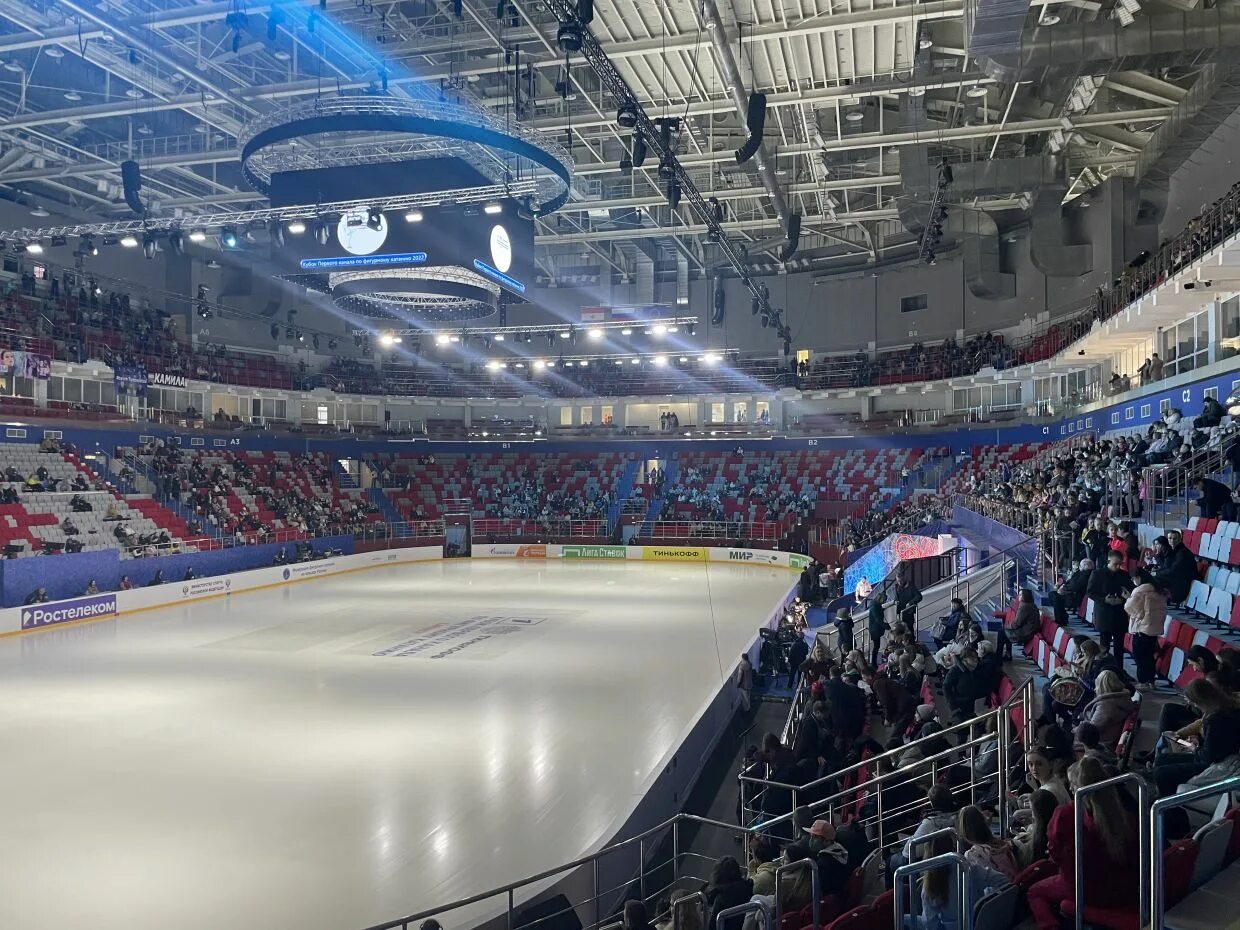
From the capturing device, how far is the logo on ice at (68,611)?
66.8ft

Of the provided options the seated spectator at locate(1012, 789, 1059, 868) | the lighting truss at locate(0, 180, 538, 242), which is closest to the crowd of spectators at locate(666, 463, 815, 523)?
the lighting truss at locate(0, 180, 538, 242)

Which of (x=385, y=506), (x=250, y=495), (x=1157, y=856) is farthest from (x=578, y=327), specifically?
(x=1157, y=856)

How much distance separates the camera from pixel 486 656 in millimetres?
16984

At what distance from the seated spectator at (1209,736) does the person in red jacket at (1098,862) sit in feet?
3.36

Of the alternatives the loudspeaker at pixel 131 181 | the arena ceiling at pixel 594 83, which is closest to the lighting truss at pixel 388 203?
the loudspeaker at pixel 131 181

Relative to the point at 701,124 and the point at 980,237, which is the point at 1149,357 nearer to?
the point at 980,237

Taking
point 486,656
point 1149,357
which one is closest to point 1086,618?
point 486,656

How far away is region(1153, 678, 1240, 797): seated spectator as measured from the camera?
4352mm

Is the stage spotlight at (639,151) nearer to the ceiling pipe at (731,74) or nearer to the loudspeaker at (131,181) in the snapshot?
the ceiling pipe at (731,74)

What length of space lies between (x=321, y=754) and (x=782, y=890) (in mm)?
7726

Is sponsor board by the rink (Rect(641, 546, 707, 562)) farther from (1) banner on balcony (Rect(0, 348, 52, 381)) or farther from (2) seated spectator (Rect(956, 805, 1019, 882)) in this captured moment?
(2) seated spectator (Rect(956, 805, 1019, 882))

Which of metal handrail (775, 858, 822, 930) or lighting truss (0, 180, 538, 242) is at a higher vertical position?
lighting truss (0, 180, 538, 242)

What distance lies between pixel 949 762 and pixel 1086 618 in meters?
4.26

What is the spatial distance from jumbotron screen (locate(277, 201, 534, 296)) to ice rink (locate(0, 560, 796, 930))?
25.2ft
